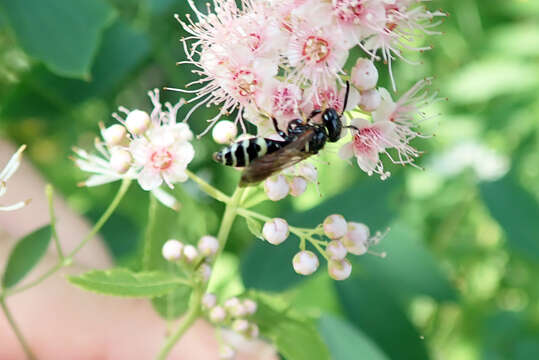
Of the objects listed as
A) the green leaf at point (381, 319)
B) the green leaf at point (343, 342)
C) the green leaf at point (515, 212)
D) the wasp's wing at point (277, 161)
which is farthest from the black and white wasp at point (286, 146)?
the green leaf at point (515, 212)

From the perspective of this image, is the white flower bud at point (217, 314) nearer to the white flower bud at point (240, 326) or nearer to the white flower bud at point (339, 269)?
the white flower bud at point (240, 326)

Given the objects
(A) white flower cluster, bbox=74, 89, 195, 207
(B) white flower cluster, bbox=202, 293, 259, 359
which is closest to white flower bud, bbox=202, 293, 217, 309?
(B) white flower cluster, bbox=202, 293, 259, 359

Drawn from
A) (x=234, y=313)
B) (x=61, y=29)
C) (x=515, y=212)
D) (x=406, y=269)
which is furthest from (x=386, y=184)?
(x=61, y=29)

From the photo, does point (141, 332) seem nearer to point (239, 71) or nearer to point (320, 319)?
point (320, 319)

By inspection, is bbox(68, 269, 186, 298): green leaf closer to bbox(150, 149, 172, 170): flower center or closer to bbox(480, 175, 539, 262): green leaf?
bbox(150, 149, 172, 170): flower center

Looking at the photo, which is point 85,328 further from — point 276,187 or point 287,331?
point 276,187

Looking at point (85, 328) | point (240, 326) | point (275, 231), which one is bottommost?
point (85, 328)
